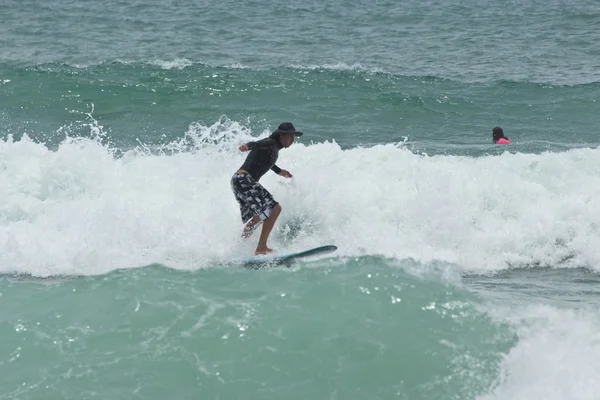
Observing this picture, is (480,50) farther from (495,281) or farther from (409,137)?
(495,281)

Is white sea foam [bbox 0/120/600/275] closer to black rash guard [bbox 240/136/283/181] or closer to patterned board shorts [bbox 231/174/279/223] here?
patterned board shorts [bbox 231/174/279/223]

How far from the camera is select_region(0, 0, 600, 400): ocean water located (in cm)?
659

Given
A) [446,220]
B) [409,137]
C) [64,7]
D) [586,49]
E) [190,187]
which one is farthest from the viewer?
[64,7]

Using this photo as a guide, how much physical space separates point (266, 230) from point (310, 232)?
0.97 meters

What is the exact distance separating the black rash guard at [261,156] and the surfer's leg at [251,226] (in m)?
0.57

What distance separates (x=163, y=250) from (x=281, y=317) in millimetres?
2525

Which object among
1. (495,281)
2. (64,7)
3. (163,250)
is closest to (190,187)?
(163,250)

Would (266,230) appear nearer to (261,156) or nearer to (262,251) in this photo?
(262,251)

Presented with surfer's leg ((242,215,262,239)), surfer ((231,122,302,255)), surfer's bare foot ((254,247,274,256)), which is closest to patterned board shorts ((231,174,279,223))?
surfer ((231,122,302,255))

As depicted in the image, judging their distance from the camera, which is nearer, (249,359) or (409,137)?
(249,359)

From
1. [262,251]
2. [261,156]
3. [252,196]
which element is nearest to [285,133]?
[261,156]

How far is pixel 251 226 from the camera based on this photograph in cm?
940

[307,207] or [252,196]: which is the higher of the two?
[252,196]

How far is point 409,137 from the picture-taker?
15680mm
